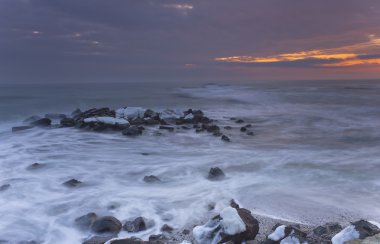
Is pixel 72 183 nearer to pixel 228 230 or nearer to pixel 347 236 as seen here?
pixel 228 230

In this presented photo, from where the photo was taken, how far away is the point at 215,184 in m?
6.23

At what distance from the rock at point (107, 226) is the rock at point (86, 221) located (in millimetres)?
165

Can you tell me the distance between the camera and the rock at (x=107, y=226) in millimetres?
4180

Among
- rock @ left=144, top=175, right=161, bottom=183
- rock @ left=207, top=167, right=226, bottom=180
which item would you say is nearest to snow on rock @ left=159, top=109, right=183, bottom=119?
rock @ left=207, top=167, right=226, bottom=180

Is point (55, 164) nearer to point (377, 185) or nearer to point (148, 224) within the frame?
point (148, 224)

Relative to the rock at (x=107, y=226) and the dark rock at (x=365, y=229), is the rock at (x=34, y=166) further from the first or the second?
the dark rock at (x=365, y=229)

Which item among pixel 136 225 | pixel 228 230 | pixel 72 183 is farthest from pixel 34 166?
pixel 228 230

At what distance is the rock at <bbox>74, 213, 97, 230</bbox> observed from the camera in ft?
14.5

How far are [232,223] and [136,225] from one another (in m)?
1.36

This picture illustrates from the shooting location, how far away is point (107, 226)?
420 centimetres

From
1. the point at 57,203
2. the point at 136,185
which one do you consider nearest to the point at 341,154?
the point at 136,185

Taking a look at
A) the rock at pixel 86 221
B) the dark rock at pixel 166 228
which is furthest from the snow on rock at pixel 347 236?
the rock at pixel 86 221

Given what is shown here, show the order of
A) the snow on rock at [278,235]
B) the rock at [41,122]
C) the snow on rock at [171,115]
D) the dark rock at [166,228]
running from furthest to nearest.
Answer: the snow on rock at [171,115]
the rock at [41,122]
the dark rock at [166,228]
the snow on rock at [278,235]

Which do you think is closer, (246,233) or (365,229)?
(365,229)
